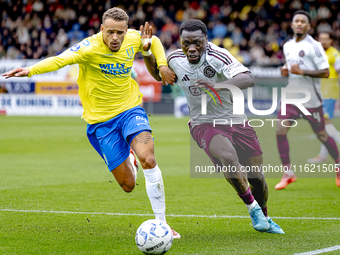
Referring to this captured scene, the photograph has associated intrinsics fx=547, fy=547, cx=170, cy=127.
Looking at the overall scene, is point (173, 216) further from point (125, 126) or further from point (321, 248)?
point (321, 248)

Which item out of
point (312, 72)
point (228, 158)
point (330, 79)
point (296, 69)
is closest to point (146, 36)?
point (228, 158)

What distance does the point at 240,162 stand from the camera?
533cm

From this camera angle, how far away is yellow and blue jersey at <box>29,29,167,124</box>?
548 centimetres

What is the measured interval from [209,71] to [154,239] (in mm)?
1796

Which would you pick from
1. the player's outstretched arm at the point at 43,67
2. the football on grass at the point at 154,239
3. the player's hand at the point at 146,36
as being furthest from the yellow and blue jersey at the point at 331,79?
the football on grass at the point at 154,239

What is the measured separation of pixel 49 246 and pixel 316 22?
80.5 feet

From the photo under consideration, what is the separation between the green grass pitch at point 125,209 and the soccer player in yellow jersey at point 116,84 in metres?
0.79

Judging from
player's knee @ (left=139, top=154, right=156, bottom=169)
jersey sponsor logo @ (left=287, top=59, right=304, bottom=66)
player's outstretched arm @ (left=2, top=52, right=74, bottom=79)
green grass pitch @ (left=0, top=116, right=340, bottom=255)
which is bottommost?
green grass pitch @ (left=0, top=116, right=340, bottom=255)

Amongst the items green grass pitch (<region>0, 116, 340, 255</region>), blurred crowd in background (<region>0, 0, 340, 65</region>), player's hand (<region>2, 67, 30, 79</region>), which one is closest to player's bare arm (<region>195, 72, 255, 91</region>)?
green grass pitch (<region>0, 116, 340, 255</region>)

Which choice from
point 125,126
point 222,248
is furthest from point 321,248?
point 125,126

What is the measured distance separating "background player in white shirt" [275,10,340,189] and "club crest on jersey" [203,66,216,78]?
296 centimetres

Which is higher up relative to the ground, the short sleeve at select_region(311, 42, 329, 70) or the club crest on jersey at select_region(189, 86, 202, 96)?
the short sleeve at select_region(311, 42, 329, 70)

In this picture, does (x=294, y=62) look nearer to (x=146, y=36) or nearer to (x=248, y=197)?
(x=146, y=36)

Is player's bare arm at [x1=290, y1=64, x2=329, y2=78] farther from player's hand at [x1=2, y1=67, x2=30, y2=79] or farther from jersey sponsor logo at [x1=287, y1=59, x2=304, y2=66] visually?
player's hand at [x1=2, y1=67, x2=30, y2=79]
